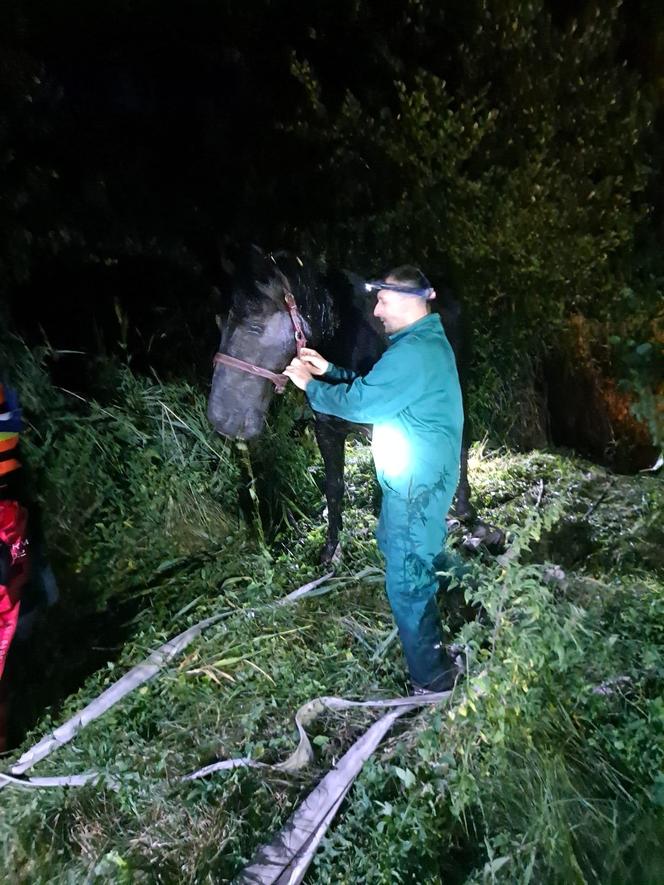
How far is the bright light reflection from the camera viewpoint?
8.80 ft

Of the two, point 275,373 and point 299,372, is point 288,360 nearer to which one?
point 275,373

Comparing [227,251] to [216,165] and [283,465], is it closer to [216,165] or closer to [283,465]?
[216,165]

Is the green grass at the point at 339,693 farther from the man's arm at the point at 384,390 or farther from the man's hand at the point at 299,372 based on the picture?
the man's hand at the point at 299,372

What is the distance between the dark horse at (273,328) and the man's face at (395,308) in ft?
1.69

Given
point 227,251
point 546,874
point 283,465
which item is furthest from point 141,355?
point 546,874

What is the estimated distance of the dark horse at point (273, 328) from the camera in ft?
9.91

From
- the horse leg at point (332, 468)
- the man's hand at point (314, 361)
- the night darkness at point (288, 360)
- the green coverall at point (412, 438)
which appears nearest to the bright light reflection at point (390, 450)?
the green coverall at point (412, 438)

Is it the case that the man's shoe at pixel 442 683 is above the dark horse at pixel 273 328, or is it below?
below

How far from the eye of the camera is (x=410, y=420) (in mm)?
2668

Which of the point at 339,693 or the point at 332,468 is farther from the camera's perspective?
the point at 332,468

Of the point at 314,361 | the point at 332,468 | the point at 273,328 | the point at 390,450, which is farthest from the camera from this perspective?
the point at 332,468

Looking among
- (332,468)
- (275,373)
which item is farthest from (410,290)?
(332,468)

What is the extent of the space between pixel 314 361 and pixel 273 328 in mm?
341

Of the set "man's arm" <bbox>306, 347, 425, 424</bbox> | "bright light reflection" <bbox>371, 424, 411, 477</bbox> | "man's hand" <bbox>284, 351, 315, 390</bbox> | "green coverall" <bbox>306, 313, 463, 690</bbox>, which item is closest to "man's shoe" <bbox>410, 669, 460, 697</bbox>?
"green coverall" <bbox>306, 313, 463, 690</bbox>
